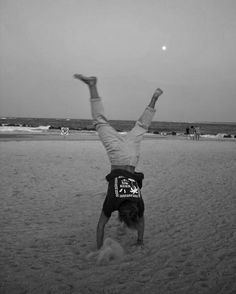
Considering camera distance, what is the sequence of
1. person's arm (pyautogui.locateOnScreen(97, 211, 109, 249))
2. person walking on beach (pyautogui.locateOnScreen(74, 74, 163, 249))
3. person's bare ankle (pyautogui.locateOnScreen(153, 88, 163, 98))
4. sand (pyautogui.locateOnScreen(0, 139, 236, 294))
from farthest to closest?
person's bare ankle (pyautogui.locateOnScreen(153, 88, 163, 98)) < person's arm (pyautogui.locateOnScreen(97, 211, 109, 249)) < person walking on beach (pyautogui.locateOnScreen(74, 74, 163, 249)) < sand (pyautogui.locateOnScreen(0, 139, 236, 294))

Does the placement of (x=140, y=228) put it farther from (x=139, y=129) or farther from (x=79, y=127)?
(x=79, y=127)

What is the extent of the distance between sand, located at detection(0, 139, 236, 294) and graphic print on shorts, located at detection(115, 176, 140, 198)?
86cm

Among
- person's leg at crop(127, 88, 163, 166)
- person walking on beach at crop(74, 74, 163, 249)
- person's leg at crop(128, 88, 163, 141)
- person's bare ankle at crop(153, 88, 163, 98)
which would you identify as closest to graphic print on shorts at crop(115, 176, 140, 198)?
person walking on beach at crop(74, 74, 163, 249)

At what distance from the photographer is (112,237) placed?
15.0ft

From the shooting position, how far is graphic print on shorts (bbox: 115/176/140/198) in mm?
3615

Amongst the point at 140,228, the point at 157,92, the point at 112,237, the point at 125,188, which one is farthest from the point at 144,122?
the point at 112,237

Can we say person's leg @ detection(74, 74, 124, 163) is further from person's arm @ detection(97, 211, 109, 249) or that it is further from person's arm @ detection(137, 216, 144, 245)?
person's arm @ detection(137, 216, 144, 245)

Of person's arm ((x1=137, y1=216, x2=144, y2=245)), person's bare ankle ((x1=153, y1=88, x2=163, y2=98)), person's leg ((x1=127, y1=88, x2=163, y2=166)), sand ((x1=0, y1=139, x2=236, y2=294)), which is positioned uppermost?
person's bare ankle ((x1=153, y1=88, x2=163, y2=98))

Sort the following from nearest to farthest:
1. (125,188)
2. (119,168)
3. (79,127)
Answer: (125,188) → (119,168) → (79,127)

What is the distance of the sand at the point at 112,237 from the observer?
322cm

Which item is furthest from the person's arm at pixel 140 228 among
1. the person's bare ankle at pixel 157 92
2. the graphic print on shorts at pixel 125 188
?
the person's bare ankle at pixel 157 92

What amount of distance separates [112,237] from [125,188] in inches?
51.0

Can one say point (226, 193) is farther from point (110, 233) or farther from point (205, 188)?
point (110, 233)

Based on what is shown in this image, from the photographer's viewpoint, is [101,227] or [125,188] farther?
[101,227]
